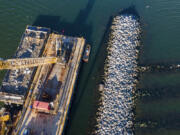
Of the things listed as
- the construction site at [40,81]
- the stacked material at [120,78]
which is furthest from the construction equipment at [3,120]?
the stacked material at [120,78]

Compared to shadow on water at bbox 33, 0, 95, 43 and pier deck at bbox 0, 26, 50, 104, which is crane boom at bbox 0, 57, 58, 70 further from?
shadow on water at bbox 33, 0, 95, 43

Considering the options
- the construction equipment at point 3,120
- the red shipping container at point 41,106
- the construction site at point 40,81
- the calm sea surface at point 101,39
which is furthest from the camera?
the calm sea surface at point 101,39

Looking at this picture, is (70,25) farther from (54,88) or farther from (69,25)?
(54,88)

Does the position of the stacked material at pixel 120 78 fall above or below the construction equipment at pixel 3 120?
above

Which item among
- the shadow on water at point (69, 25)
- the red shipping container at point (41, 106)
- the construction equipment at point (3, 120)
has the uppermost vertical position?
the shadow on water at point (69, 25)

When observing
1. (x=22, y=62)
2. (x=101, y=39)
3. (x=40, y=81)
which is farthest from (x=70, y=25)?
(x=22, y=62)

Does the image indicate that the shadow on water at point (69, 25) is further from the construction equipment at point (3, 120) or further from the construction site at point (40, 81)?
the construction equipment at point (3, 120)

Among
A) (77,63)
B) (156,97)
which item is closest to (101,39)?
(77,63)

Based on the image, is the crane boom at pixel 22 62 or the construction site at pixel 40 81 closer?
the crane boom at pixel 22 62
